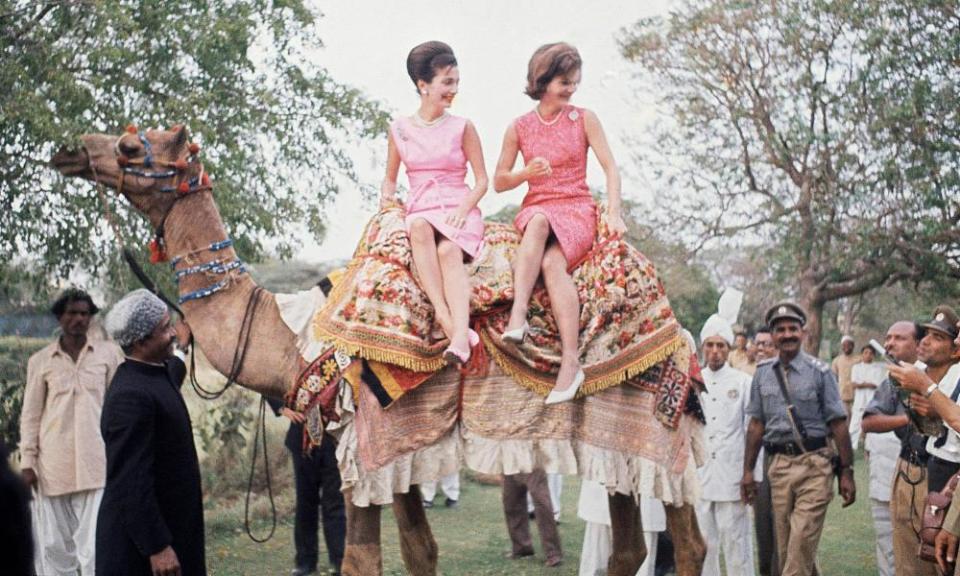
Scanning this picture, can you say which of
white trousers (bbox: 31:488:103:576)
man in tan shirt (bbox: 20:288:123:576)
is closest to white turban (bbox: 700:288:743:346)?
Result: man in tan shirt (bbox: 20:288:123:576)

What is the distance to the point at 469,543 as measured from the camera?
1134 cm

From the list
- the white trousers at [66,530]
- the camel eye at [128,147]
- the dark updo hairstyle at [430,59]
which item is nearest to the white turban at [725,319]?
the dark updo hairstyle at [430,59]

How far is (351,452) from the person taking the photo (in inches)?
227

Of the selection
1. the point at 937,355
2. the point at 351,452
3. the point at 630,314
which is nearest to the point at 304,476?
the point at 351,452

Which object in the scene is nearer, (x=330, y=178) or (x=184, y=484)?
(x=184, y=484)

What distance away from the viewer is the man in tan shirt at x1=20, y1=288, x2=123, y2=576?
7484 millimetres

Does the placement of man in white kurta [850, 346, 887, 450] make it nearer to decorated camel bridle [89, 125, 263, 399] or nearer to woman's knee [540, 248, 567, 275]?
woman's knee [540, 248, 567, 275]

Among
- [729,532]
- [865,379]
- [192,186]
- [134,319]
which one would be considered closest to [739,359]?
[865,379]

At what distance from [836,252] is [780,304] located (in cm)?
903

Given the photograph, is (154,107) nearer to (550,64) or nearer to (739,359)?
(550,64)

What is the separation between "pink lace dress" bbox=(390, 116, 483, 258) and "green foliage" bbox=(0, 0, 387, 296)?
2.53m

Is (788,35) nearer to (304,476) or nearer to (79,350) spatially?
(304,476)

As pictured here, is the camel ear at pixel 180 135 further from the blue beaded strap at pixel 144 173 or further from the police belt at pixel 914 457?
the police belt at pixel 914 457

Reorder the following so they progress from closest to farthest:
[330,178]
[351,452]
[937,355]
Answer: [351,452] → [937,355] → [330,178]
